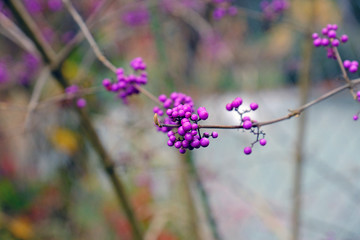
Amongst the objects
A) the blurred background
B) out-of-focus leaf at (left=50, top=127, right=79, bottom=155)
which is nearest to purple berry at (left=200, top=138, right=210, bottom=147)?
the blurred background

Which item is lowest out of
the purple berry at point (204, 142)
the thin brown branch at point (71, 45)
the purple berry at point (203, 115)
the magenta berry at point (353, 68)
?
the purple berry at point (204, 142)

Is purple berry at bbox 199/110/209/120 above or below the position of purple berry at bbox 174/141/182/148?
→ above

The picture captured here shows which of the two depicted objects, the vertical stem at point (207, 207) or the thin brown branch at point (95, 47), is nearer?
the thin brown branch at point (95, 47)

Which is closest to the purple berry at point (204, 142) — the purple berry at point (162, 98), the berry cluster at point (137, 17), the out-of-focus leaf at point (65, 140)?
the purple berry at point (162, 98)

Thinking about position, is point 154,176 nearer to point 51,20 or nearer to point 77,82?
point 51,20

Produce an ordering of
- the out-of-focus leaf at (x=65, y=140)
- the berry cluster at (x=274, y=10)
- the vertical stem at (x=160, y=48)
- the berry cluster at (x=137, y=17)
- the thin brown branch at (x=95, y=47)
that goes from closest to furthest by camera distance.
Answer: the thin brown branch at (x=95, y=47) < the berry cluster at (x=274, y=10) < the vertical stem at (x=160, y=48) < the berry cluster at (x=137, y=17) < the out-of-focus leaf at (x=65, y=140)

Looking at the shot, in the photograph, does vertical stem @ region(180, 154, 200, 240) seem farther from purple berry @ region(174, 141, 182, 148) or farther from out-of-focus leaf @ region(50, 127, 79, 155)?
out-of-focus leaf @ region(50, 127, 79, 155)

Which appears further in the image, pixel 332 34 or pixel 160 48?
pixel 160 48

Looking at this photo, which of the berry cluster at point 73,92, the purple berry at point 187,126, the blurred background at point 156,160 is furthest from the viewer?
the blurred background at point 156,160

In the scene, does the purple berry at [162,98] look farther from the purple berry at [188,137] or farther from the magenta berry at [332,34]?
the magenta berry at [332,34]

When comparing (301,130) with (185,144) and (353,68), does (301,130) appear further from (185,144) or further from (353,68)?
(185,144)

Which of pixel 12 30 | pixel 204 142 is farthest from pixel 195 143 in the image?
pixel 12 30
